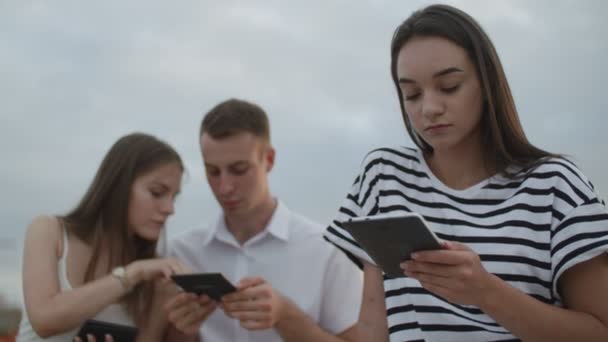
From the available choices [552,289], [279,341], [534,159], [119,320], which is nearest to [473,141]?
[534,159]

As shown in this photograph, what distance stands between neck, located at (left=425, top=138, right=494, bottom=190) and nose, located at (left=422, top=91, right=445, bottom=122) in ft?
0.74

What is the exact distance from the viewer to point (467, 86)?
1987 millimetres

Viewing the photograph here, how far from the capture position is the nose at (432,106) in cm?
193

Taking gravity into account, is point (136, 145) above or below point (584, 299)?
above

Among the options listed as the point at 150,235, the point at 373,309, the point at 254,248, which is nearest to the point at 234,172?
the point at 254,248

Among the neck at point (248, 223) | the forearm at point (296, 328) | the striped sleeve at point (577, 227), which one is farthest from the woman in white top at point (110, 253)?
the striped sleeve at point (577, 227)

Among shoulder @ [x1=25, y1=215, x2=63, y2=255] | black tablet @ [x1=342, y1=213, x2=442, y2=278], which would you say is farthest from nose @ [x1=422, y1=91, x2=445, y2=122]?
shoulder @ [x1=25, y1=215, x2=63, y2=255]

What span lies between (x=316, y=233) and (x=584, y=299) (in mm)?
2274

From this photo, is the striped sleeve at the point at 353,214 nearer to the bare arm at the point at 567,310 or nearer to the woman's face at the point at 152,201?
the bare arm at the point at 567,310

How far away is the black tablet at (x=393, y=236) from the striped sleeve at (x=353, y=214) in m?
0.31

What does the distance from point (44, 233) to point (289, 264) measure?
1314 mm

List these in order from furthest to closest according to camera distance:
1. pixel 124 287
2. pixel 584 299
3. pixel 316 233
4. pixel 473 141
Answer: pixel 316 233, pixel 124 287, pixel 473 141, pixel 584 299

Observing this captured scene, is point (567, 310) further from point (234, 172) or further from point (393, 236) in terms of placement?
point (234, 172)

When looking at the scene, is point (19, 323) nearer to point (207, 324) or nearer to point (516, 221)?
point (207, 324)
